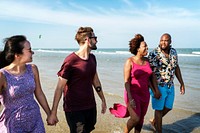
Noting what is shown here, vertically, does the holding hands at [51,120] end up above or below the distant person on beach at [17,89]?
below

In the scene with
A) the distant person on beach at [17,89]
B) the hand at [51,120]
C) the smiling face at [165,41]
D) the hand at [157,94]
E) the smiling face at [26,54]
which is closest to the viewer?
the distant person on beach at [17,89]

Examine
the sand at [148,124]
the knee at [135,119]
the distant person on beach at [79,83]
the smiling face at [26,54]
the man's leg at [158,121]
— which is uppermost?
the smiling face at [26,54]

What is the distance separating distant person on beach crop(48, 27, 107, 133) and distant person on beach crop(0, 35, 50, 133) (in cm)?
53

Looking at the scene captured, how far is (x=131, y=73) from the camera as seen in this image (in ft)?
15.8

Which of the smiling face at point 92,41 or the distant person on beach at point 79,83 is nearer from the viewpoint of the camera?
the distant person on beach at point 79,83

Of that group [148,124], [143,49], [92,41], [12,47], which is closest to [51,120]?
[12,47]

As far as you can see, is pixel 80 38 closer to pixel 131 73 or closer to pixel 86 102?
pixel 86 102

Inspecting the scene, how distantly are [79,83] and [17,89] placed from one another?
0.96m

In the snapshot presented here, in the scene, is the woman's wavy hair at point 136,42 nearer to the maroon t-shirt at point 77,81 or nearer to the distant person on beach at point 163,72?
the distant person on beach at point 163,72

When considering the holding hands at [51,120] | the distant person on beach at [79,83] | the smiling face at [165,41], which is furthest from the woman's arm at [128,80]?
the holding hands at [51,120]

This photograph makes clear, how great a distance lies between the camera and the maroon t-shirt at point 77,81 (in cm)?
356

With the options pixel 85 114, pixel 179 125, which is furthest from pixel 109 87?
pixel 85 114

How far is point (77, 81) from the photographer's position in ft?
11.8

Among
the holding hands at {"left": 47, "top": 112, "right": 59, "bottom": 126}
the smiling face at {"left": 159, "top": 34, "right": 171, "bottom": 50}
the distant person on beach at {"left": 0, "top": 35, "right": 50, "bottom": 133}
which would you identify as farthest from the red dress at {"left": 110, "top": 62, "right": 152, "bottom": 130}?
the distant person on beach at {"left": 0, "top": 35, "right": 50, "bottom": 133}
